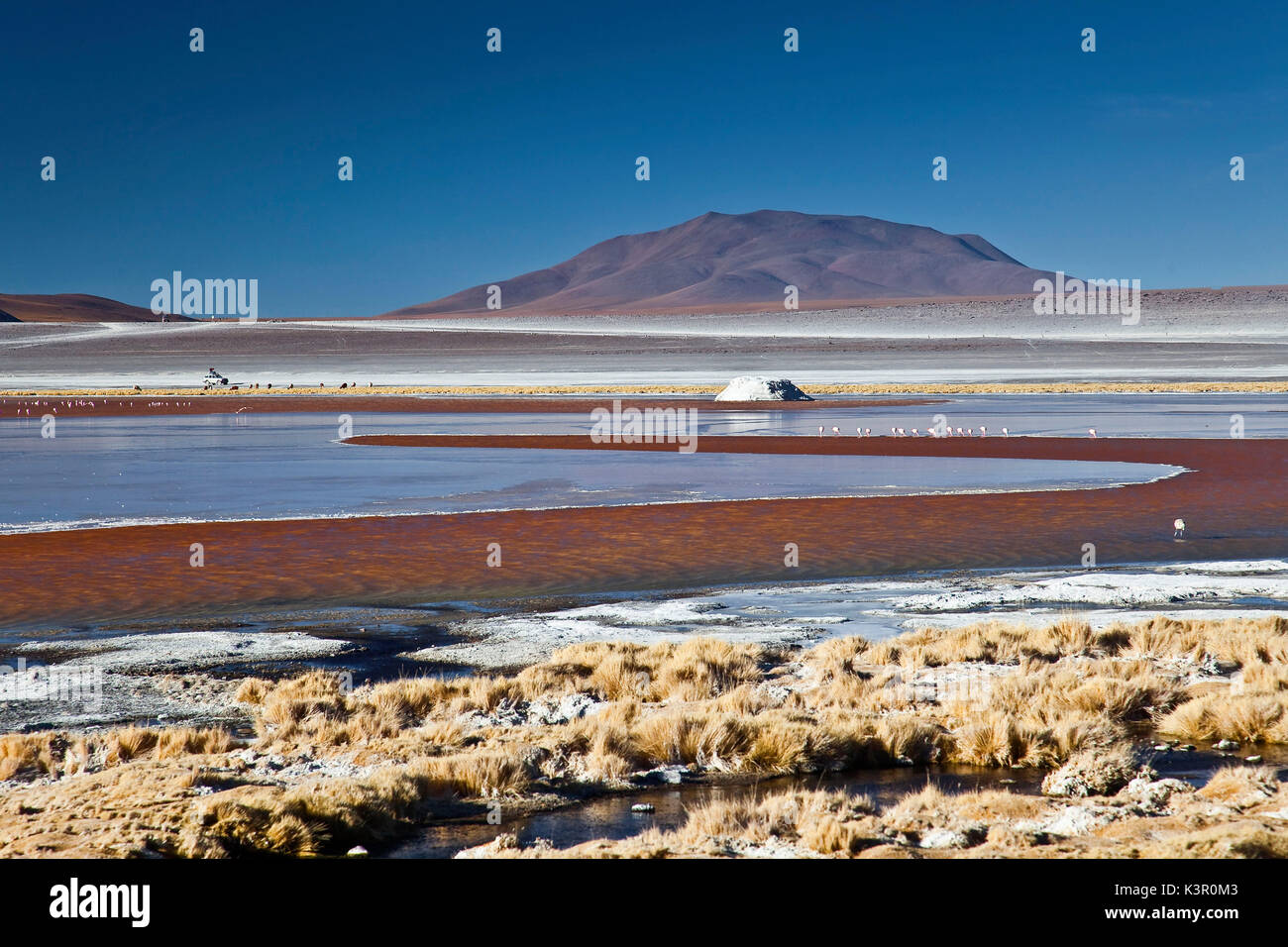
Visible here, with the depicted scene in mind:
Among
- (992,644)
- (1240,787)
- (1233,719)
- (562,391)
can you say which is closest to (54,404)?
(562,391)

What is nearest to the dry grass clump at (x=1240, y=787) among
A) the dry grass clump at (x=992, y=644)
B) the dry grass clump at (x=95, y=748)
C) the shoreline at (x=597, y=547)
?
the dry grass clump at (x=992, y=644)

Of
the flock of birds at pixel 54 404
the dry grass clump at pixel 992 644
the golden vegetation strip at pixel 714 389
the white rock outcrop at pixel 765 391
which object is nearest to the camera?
the dry grass clump at pixel 992 644

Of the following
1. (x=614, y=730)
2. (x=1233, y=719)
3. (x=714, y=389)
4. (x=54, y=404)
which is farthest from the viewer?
(x=714, y=389)

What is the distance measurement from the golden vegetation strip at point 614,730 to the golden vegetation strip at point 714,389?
46.4 metres

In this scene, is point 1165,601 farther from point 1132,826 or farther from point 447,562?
point 447,562

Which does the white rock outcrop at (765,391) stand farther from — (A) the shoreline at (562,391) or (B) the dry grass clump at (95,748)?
(B) the dry grass clump at (95,748)

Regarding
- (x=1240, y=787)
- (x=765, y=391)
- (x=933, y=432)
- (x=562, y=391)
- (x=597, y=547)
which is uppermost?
(x=562, y=391)

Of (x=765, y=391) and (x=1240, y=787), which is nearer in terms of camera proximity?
(x=1240, y=787)

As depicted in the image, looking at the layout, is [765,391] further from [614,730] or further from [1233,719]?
[614,730]

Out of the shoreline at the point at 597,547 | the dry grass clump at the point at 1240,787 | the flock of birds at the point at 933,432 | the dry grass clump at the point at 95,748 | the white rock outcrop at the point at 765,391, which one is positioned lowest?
the dry grass clump at the point at 1240,787

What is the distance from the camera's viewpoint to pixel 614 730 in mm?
6738

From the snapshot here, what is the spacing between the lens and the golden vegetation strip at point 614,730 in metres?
5.43

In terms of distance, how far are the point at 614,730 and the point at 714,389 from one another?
181ft

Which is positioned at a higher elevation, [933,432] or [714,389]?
[714,389]
